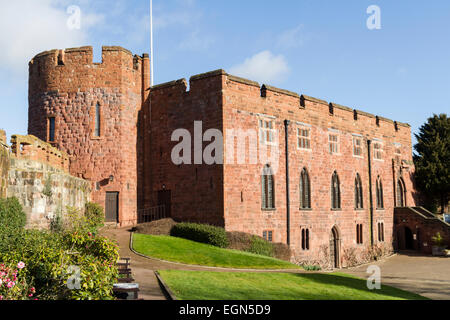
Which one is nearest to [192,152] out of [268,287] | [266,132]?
[266,132]

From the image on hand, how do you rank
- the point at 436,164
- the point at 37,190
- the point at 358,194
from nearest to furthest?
the point at 37,190, the point at 358,194, the point at 436,164

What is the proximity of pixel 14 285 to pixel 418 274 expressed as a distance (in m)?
21.6

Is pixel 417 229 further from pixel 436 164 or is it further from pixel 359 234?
pixel 436 164

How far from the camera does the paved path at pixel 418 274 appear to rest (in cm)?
1898

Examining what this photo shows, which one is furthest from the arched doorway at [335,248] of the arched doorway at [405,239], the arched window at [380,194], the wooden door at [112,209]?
the wooden door at [112,209]

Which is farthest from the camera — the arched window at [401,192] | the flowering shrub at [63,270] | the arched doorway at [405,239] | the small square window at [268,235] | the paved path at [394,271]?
the arched window at [401,192]

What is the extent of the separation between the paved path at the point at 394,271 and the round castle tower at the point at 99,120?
305cm

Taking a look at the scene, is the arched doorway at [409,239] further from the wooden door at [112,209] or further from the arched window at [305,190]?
the wooden door at [112,209]

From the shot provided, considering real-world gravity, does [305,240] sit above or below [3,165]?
below

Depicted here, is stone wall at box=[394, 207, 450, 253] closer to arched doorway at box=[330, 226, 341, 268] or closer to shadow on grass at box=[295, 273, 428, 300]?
arched doorway at box=[330, 226, 341, 268]

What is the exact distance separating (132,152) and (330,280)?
51.6ft

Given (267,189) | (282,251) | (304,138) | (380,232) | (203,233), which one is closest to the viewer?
(203,233)

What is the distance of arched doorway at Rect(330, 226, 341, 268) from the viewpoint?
3064 cm

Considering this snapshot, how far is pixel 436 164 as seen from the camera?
41438mm
